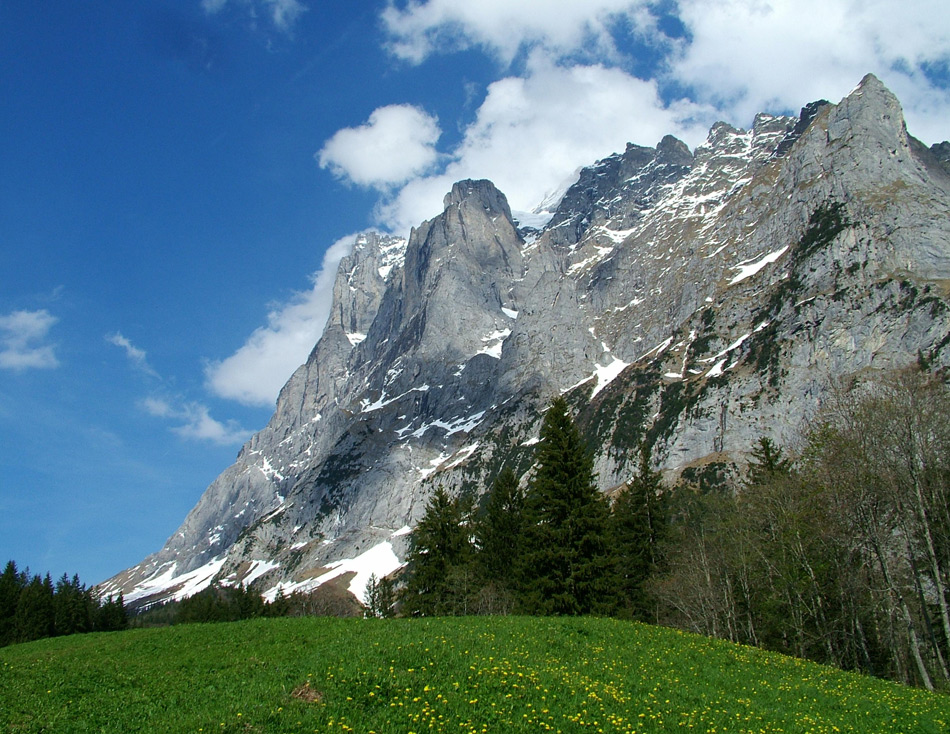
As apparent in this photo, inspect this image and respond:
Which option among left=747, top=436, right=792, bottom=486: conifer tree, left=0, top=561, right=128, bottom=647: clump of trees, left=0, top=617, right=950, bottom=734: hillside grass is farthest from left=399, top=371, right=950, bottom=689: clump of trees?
left=0, top=561, right=128, bottom=647: clump of trees

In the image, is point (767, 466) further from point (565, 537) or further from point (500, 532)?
point (500, 532)

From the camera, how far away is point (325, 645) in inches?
794

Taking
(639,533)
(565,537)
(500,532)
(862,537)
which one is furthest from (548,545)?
(862,537)

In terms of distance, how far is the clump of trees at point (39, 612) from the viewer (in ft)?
237

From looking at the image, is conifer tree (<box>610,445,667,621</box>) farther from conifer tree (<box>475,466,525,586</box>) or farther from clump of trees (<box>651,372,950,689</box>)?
conifer tree (<box>475,466,525,586</box>)

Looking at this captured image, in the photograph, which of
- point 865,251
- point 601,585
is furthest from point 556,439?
point 865,251

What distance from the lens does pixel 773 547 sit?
103 feet

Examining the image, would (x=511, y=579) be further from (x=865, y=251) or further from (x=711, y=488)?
(x=865, y=251)

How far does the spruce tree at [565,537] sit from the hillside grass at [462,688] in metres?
10.3

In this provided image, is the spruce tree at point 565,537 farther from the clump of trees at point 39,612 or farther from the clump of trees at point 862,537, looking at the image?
the clump of trees at point 39,612

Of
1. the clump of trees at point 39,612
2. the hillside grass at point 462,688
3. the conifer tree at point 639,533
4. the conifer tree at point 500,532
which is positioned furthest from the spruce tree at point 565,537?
the clump of trees at point 39,612

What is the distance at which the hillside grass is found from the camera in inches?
507

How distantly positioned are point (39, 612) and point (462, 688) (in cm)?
8462

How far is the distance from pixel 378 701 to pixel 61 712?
6.73 meters
